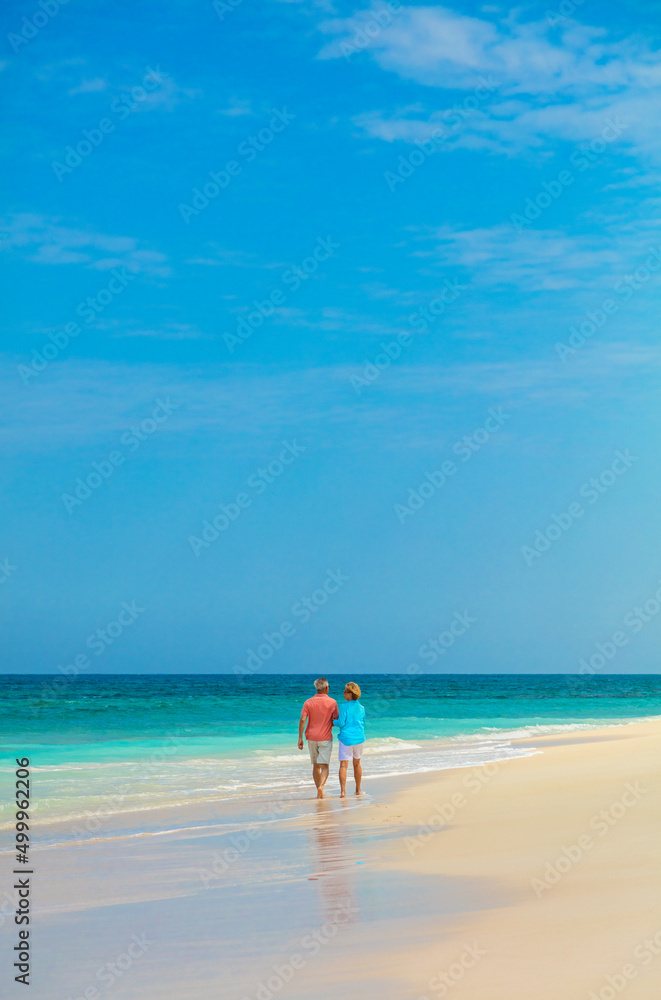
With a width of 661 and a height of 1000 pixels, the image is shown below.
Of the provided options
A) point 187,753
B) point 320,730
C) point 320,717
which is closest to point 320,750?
point 320,730

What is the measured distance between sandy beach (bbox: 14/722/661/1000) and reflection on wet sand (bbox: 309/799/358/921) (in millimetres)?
25

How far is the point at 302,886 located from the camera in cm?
689

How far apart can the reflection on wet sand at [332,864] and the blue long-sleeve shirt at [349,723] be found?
77.3 inches

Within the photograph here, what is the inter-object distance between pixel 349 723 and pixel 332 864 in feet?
17.6

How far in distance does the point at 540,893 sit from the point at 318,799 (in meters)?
6.84

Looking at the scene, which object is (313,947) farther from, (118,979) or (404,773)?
(404,773)

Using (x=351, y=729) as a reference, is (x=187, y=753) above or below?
above

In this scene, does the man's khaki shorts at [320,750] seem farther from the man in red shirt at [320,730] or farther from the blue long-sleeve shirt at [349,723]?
the blue long-sleeve shirt at [349,723]

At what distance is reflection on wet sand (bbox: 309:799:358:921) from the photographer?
20.5 feet

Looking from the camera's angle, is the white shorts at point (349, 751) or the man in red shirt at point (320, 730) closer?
the man in red shirt at point (320, 730)

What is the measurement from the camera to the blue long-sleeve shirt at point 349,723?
1309cm

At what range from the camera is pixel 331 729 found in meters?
13.1

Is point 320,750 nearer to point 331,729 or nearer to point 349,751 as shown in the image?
point 331,729

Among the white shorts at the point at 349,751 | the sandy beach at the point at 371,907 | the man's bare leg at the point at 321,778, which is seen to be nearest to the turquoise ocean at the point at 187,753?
the man's bare leg at the point at 321,778
